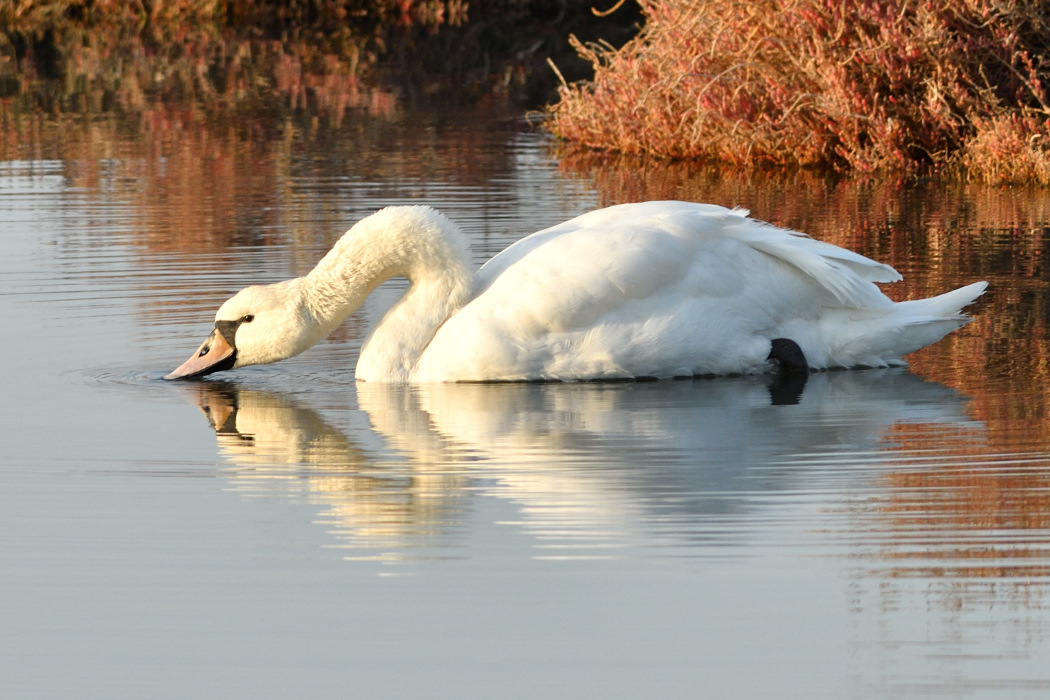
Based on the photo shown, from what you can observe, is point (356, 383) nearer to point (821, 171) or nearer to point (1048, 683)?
point (1048, 683)

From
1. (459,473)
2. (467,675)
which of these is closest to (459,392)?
(459,473)

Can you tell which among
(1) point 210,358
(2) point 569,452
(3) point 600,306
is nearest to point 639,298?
(3) point 600,306

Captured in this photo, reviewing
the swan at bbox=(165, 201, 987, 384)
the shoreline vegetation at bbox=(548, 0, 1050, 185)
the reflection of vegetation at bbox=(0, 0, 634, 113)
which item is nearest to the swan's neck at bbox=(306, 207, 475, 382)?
the swan at bbox=(165, 201, 987, 384)

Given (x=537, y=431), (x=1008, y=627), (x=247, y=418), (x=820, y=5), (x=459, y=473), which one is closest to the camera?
(x=1008, y=627)

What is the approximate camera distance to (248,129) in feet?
60.6

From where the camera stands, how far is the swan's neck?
7738mm

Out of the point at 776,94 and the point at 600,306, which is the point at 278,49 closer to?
the point at 776,94

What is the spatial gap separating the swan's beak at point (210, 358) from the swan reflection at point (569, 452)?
0.09 metres

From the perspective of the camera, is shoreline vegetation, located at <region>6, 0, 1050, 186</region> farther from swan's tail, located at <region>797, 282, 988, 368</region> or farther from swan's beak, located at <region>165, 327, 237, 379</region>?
Result: swan's beak, located at <region>165, 327, 237, 379</region>

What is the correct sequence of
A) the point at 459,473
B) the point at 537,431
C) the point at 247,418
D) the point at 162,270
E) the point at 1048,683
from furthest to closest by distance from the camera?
the point at 162,270, the point at 247,418, the point at 537,431, the point at 459,473, the point at 1048,683

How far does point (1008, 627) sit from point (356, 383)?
405cm

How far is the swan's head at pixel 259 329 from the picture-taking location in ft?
25.9

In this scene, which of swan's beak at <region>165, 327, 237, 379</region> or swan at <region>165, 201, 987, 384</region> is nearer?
swan at <region>165, 201, 987, 384</region>

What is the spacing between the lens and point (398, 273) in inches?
314
